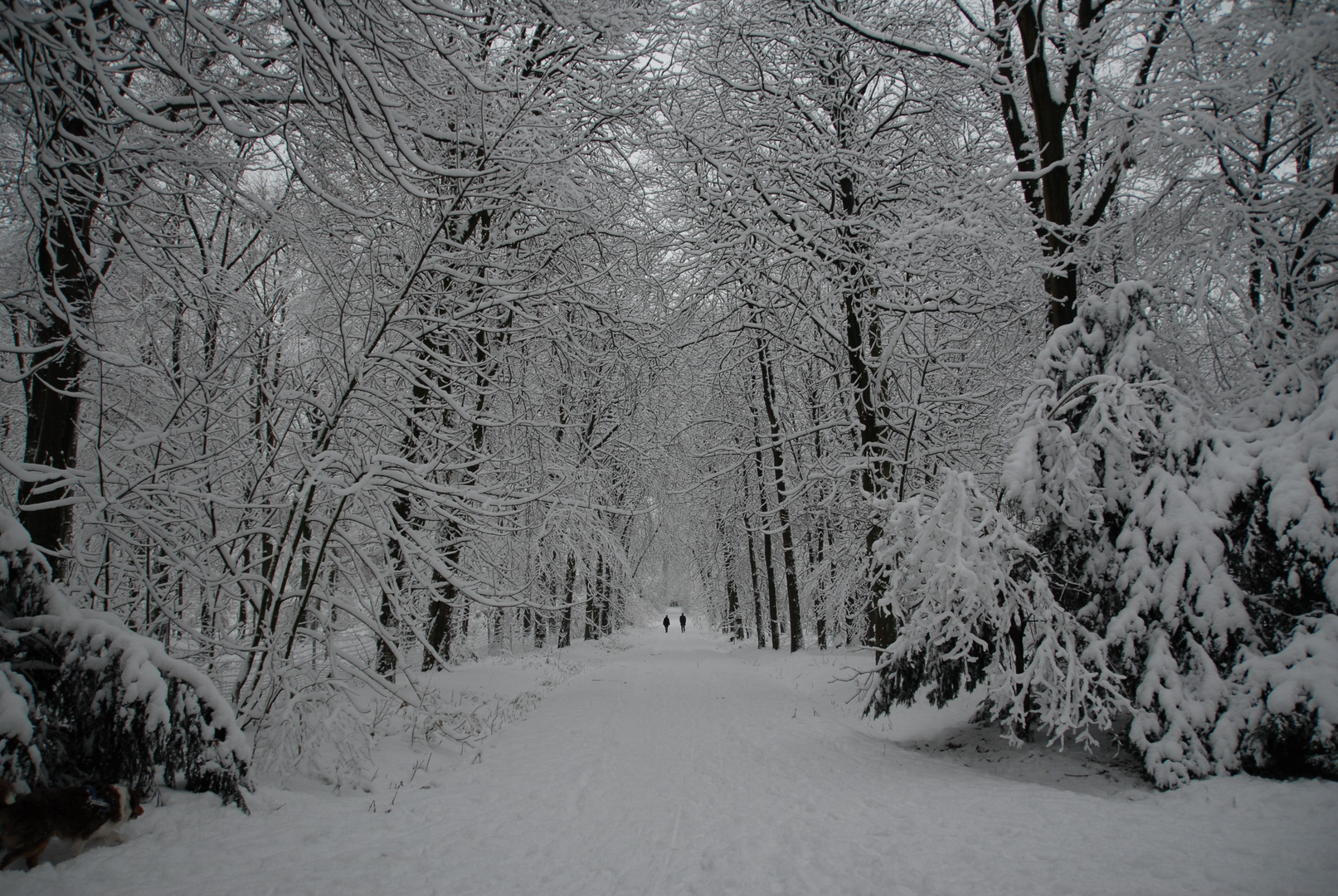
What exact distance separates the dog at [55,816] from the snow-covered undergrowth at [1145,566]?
587 centimetres

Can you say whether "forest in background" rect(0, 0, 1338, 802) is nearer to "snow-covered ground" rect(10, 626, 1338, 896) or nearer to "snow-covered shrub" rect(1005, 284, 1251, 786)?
"snow-covered shrub" rect(1005, 284, 1251, 786)

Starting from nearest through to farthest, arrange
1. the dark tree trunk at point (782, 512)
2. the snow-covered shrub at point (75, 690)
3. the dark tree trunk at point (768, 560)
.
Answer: the snow-covered shrub at point (75, 690), the dark tree trunk at point (782, 512), the dark tree trunk at point (768, 560)

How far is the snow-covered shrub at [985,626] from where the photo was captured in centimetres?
489

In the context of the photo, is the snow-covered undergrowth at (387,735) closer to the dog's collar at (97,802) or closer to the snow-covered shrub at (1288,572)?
the dog's collar at (97,802)

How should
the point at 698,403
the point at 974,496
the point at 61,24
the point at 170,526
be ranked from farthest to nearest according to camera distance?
the point at 698,403, the point at 974,496, the point at 170,526, the point at 61,24

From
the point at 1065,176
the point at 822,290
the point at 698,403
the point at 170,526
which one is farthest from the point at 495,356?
the point at 698,403

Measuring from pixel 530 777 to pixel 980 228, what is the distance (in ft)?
24.8

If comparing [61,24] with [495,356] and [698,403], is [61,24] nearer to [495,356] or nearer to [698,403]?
[495,356]

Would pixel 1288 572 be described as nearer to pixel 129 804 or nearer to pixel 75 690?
pixel 129 804

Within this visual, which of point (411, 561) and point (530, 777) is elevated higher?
point (411, 561)

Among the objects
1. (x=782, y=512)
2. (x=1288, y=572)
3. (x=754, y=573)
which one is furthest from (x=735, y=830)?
(x=754, y=573)

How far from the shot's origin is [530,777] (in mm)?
5637

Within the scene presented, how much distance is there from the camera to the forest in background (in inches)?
163

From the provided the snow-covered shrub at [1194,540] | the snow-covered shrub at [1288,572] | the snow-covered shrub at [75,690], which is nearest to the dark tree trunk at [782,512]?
the snow-covered shrub at [1194,540]
